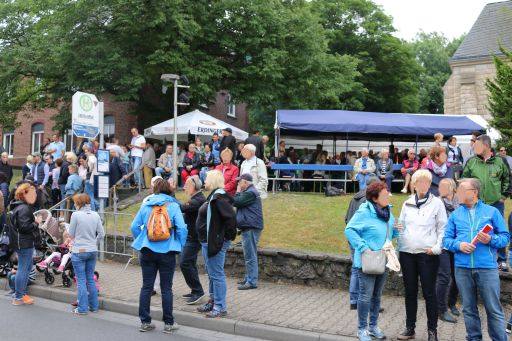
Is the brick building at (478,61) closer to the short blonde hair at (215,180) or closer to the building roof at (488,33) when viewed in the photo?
the building roof at (488,33)

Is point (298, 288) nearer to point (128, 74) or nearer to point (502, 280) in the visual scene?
point (502, 280)

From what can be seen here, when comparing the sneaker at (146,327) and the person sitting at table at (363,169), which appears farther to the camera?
the person sitting at table at (363,169)

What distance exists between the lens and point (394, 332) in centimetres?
656

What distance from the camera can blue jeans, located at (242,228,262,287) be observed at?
348 inches

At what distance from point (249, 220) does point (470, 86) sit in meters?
33.2

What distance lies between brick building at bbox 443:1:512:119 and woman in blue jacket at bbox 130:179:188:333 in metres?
34.0

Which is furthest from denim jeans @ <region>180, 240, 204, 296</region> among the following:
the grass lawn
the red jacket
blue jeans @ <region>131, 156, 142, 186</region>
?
blue jeans @ <region>131, 156, 142, 186</region>

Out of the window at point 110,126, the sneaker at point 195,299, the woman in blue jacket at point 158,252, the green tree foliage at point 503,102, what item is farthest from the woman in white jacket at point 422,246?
the window at point 110,126

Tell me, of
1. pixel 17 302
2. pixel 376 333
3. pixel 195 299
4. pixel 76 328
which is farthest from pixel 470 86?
pixel 76 328

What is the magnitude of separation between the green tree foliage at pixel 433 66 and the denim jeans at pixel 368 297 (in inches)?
1496

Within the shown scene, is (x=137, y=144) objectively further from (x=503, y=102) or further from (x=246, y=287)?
(x=503, y=102)

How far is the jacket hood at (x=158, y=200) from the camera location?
6934 mm

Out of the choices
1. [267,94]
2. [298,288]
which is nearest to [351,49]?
[267,94]

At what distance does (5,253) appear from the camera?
391 inches
